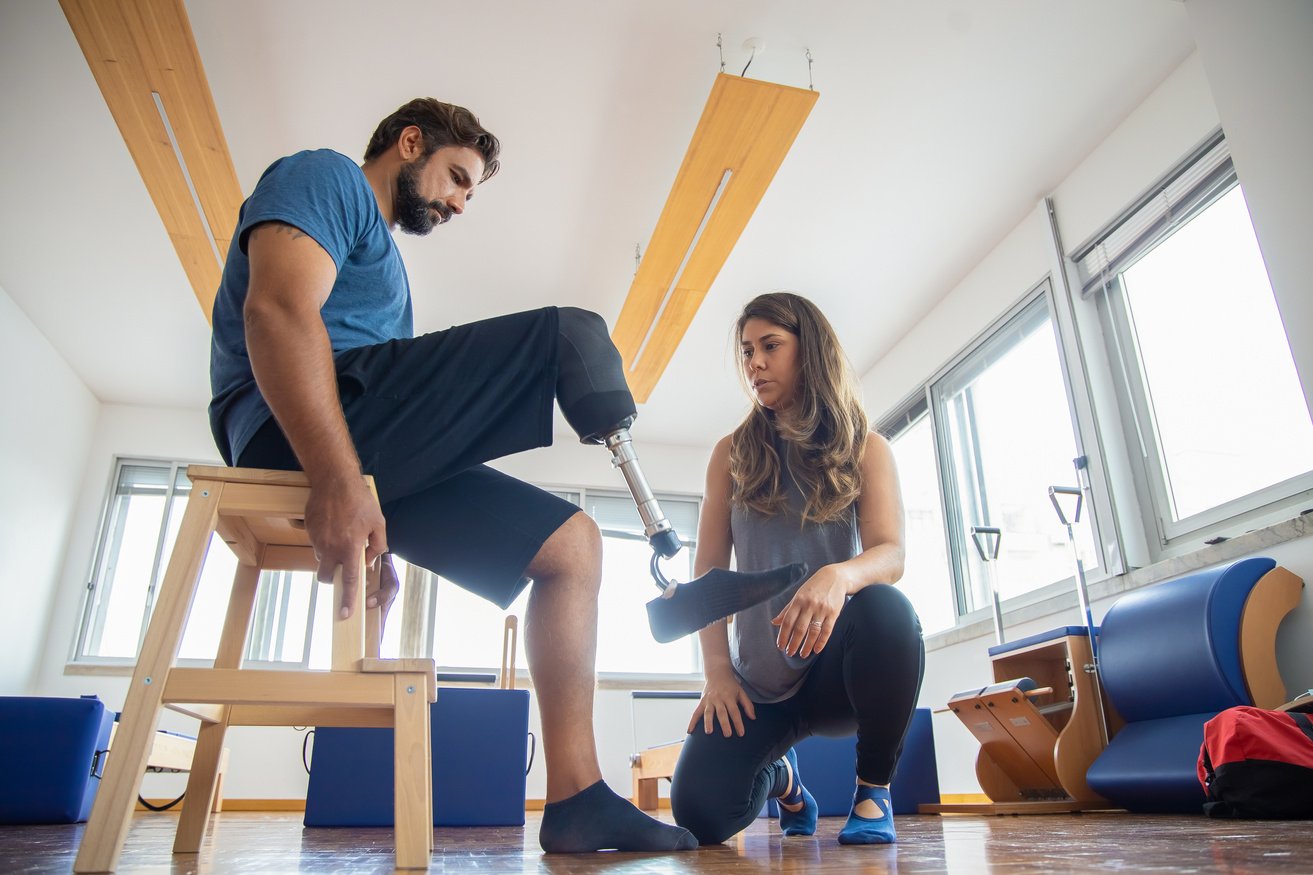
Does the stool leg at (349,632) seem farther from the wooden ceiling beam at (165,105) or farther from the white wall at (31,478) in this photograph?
the white wall at (31,478)

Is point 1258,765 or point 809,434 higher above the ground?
point 809,434

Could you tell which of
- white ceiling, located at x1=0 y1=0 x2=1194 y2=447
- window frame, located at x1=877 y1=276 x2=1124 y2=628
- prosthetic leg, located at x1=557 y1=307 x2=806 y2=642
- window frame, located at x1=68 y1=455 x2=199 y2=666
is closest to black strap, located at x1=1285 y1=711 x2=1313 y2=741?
window frame, located at x1=877 y1=276 x2=1124 y2=628

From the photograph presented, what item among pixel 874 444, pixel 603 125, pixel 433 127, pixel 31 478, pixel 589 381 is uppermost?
pixel 603 125

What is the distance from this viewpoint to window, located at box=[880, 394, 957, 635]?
4965 mm

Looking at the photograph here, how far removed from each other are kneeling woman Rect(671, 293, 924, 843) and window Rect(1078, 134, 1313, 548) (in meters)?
1.86

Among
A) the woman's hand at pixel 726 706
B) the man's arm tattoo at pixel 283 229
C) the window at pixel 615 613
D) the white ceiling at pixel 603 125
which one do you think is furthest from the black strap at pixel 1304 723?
the window at pixel 615 613

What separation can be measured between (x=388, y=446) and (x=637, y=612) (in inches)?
207

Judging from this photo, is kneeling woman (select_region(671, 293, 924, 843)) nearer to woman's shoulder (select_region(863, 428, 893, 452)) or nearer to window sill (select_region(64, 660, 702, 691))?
woman's shoulder (select_region(863, 428, 893, 452))

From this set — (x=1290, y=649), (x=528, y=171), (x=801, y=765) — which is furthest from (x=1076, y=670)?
(x=528, y=171)

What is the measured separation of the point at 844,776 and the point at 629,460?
9.63 ft

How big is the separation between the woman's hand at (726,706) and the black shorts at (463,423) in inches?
21.6

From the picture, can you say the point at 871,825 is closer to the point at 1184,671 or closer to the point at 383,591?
the point at 383,591

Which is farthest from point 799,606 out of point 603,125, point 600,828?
point 603,125

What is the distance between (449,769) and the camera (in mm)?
2705
